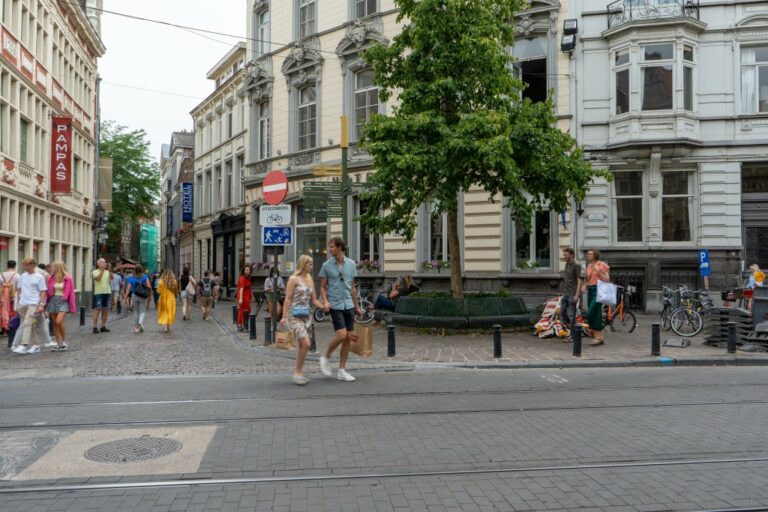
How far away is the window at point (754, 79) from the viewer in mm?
20266

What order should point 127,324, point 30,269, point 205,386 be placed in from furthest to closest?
point 127,324, point 30,269, point 205,386

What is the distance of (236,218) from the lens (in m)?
34.1

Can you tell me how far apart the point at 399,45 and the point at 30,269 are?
948 centimetres

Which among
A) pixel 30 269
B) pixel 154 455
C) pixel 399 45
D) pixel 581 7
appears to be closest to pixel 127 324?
pixel 30 269

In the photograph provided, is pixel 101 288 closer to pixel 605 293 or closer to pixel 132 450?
pixel 132 450

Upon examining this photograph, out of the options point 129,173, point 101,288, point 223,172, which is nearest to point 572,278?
point 101,288

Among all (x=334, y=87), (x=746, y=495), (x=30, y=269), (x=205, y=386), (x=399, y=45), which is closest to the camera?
(x=746, y=495)

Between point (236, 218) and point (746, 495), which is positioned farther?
point (236, 218)

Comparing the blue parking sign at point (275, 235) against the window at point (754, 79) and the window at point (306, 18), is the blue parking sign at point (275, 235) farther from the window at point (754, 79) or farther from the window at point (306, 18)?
the window at point (306, 18)

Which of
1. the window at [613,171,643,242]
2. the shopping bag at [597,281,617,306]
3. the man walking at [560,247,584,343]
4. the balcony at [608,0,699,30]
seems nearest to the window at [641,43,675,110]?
the balcony at [608,0,699,30]

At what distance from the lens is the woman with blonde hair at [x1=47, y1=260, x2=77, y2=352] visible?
42.7ft

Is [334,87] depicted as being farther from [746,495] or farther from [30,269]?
[746,495]

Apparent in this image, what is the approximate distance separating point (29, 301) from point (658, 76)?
60.8 ft

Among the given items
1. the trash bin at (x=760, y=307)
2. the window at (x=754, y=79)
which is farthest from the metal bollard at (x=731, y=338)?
the window at (x=754, y=79)
